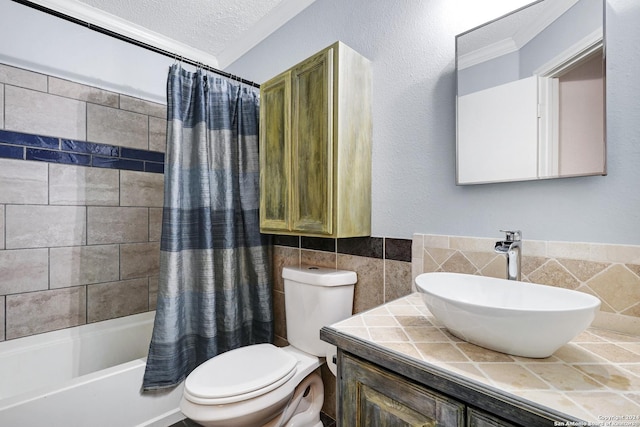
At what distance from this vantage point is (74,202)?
1880 millimetres

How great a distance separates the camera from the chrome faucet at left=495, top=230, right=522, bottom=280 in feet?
3.08

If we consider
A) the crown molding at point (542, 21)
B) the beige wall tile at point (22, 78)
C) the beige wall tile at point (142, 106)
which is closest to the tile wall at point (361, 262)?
the crown molding at point (542, 21)

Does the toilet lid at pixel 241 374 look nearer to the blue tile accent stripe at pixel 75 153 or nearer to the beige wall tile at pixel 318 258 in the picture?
the beige wall tile at pixel 318 258

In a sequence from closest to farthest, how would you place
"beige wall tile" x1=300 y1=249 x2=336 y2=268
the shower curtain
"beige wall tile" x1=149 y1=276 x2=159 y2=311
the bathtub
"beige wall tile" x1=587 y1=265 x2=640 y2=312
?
"beige wall tile" x1=587 y1=265 x2=640 y2=312
the bathtub
the shower curtain
"beige wall tile" x1=300 y1=249 x2=336 y2=268
"beige wall tile" x1=149 y1=276 x2=159 y2=311

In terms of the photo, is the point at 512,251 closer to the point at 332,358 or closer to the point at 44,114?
the point at 332,358

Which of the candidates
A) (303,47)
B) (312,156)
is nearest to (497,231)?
(312,156)

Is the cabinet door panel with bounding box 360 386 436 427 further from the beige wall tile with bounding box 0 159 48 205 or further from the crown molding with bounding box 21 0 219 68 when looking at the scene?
the beige wall tile with bounding box 0 159 48 205

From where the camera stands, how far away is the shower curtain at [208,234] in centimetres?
153

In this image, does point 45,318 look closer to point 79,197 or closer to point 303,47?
point 79,197

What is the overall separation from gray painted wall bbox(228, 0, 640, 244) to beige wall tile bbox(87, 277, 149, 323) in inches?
69.8

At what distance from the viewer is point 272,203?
1.67 metres

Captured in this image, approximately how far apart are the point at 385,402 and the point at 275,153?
1.27 meters

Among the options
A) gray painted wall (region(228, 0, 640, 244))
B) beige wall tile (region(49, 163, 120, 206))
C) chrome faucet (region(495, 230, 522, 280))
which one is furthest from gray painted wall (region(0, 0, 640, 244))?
beige wall tile (region(49, 163, 120, 206))

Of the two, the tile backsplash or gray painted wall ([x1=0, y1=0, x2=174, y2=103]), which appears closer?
the tile backsplash
